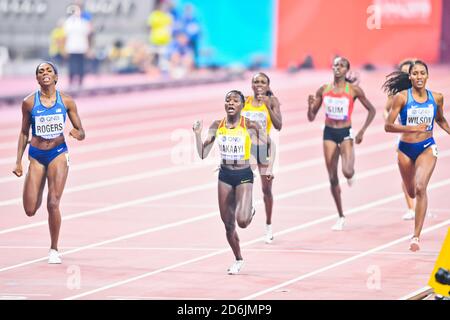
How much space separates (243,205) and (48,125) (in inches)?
83.7

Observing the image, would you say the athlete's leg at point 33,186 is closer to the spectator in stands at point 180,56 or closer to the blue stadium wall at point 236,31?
the spectator in stands at point 180,56

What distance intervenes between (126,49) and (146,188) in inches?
720

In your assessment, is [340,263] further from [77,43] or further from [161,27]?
[161,27]

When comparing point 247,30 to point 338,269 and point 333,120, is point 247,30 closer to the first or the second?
point 333,120

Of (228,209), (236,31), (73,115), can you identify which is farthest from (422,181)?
(236,31)

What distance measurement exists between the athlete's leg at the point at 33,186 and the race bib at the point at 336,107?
382 centimetres

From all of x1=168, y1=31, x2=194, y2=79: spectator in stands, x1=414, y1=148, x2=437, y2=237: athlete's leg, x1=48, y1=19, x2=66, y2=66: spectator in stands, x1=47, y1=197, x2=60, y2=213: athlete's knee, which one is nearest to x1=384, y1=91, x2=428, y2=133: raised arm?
x1=414, y1=148, x2=437, y2=237: athlete's leg

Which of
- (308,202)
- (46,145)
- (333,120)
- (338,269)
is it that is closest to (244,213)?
(338,269)

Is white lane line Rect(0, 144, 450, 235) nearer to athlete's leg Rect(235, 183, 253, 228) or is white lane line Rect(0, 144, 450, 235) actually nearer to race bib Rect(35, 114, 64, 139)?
race bib Rect(35, 114, 64, 139)

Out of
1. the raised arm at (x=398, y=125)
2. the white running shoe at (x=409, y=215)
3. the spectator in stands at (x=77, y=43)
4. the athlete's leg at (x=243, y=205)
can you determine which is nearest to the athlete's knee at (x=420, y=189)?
the raised arm at (x=398, y=125)

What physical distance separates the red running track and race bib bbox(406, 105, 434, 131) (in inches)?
52.6

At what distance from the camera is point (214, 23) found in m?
37.2

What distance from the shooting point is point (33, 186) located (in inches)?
479

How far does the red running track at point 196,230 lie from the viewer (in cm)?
1123
